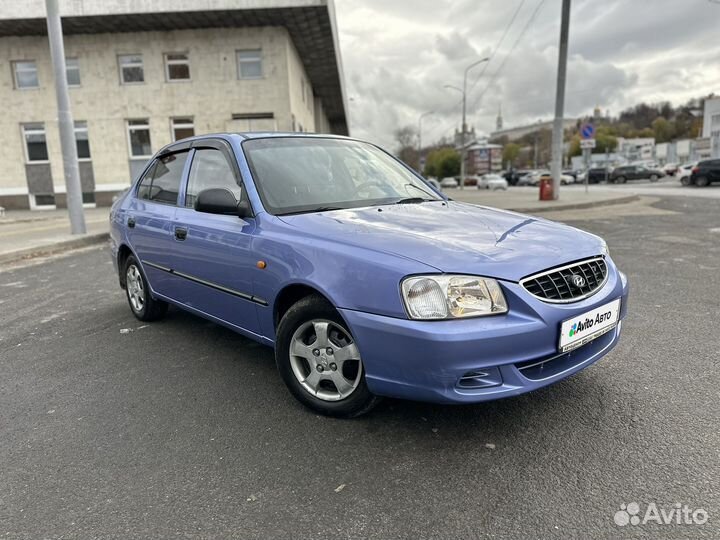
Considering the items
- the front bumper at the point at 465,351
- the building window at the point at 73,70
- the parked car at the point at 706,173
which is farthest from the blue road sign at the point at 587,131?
the building window at the point at 73,70

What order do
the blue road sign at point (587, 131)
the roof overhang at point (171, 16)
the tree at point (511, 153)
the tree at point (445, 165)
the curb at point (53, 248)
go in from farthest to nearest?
the tree at point (511, 153) → the tree at point (445, 165) → the blue road sign at point (587, 131) → the roof overhang at point (171, 16) → the curb at point (53, 248)

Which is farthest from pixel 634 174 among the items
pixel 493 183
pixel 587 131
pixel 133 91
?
pixel 133 91

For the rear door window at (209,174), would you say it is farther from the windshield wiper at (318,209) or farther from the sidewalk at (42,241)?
the sidewalk at (42,241)

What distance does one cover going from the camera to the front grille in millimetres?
2436

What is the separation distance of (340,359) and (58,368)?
2454 mm

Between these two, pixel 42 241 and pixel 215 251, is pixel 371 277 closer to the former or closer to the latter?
pixel 215 251

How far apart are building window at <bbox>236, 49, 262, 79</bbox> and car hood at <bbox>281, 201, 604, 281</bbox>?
71.6 feet

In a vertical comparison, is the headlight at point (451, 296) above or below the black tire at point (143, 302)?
above

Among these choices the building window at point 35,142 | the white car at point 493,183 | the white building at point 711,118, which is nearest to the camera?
the building window at point 35,142

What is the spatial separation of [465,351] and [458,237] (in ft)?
2.31

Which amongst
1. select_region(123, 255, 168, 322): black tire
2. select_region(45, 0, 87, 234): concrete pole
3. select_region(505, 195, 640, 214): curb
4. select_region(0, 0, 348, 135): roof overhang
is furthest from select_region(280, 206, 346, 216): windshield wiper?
select_region(0, 0, 348, 135): roof overhang

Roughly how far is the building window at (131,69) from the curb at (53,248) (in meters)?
14.1

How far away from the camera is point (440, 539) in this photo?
1924 mm

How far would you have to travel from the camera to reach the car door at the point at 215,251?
3206mm
